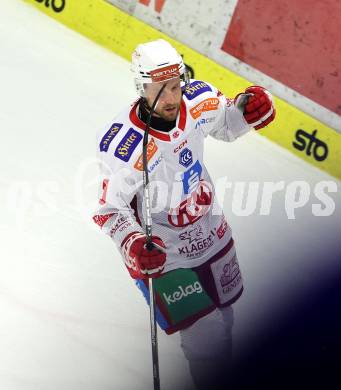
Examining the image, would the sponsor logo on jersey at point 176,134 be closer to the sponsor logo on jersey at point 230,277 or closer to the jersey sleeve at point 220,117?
the jersey sleeve at point 220,117

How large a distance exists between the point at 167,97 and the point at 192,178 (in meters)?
0.32

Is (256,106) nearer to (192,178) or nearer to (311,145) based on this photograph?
(192,178)

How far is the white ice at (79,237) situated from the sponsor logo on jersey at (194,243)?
0.48 meters

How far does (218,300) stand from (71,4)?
2582 mm

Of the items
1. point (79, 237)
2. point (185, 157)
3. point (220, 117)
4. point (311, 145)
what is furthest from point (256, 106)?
point (311, 145)

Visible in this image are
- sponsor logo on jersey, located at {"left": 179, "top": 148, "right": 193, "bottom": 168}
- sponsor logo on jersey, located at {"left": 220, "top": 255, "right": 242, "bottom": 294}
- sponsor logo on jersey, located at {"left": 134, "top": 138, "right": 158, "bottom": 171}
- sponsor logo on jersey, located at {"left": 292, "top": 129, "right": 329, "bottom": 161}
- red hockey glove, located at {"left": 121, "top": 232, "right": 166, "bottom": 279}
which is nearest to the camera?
red hockey glove, located at {"left": 121, "top": 232, "right": 166, "bottom": 279}

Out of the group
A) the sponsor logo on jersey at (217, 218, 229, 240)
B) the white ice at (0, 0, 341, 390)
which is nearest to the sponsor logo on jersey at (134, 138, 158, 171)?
the sponsor logo on jersey at (217, 218, 229, 240)

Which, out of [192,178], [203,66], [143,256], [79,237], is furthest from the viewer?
[203,66]

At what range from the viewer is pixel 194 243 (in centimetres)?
294

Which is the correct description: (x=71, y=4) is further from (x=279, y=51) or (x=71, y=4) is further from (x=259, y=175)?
(x=259, y=175)

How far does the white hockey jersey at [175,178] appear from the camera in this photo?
2701mm

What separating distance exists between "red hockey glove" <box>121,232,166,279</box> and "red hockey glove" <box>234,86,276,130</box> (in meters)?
0.55

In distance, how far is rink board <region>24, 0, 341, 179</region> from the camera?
14.5ft

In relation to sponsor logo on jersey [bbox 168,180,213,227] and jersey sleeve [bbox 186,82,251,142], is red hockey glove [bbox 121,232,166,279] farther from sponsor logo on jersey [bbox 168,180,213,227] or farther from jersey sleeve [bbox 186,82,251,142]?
jersey sleeve [bbox 186,82,251,142]
